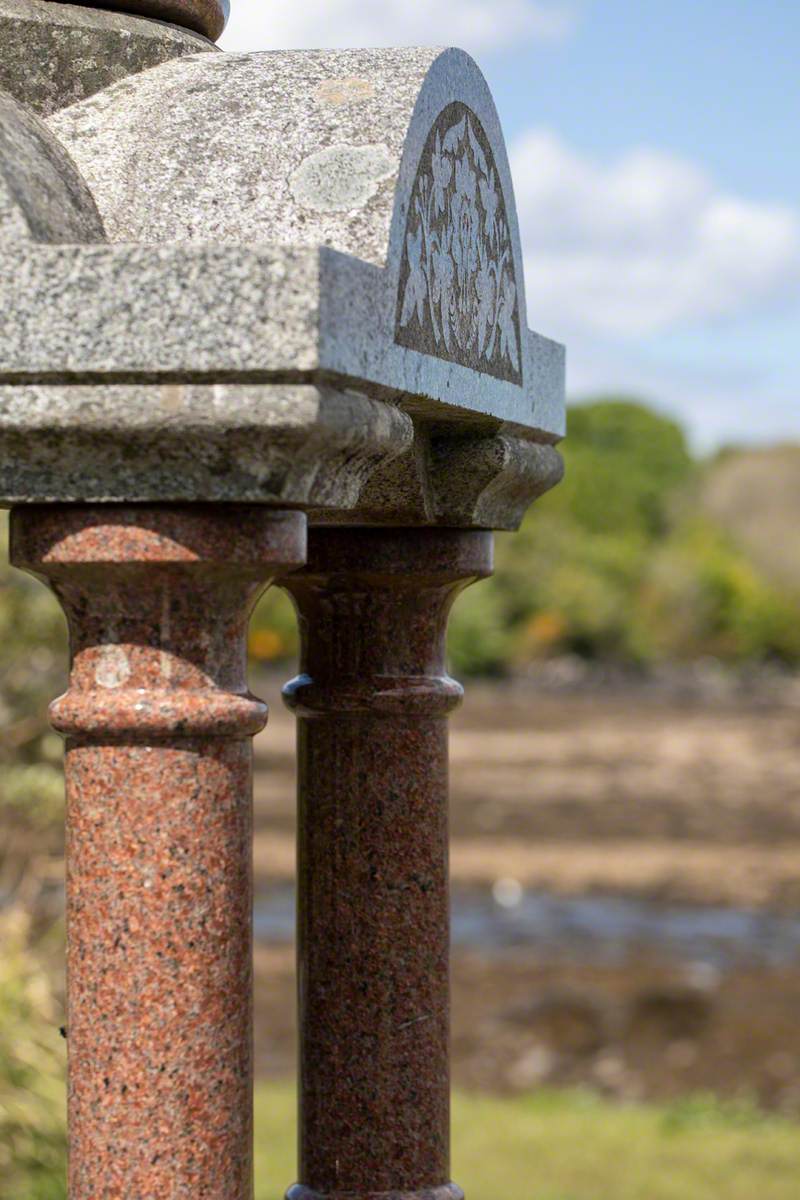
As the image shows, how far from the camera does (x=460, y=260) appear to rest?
2875 millimetres

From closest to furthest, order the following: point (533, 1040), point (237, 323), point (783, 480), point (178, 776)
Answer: point (237, 323)
point (178, 776)
point (533, 1040)
point (783, 480)

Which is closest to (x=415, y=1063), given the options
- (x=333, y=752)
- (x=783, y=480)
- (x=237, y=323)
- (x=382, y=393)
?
(x=333, y=752)

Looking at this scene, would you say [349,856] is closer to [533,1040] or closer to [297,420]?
[297,420]

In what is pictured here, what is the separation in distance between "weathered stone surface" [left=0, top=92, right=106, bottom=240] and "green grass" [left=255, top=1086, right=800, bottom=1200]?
5751 mm

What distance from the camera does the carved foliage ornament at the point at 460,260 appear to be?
262cm

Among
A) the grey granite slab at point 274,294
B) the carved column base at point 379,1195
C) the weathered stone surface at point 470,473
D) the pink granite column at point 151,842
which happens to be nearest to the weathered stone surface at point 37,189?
the grey granite slab at point 274,294

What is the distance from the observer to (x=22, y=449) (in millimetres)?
2242

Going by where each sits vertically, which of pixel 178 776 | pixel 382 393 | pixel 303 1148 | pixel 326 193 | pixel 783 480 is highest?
pixel 783 480

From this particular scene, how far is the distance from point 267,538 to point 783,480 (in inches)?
3328

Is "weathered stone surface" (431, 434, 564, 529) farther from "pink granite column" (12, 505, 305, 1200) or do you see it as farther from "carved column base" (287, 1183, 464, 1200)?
"carved column base" (287, 1183, 464, 1200)

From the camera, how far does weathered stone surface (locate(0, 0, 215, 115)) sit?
9.02 ft

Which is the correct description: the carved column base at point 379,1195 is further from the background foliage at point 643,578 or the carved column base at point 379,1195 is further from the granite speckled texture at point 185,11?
the background foliage at point 643,578

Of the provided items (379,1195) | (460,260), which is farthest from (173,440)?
(379,1195)

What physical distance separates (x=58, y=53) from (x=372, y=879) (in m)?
1.45
